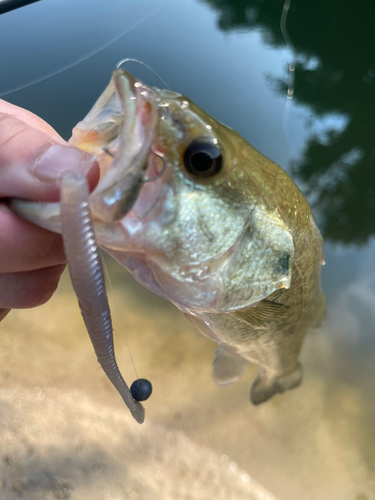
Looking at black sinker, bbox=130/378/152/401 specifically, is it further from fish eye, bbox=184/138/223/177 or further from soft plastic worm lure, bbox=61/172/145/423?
fish eye, bbox=184/138/223/177

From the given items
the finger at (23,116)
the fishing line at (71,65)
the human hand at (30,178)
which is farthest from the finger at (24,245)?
the fishing line at (71,65)

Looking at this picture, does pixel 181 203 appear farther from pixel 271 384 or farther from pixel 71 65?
pixel 71 65

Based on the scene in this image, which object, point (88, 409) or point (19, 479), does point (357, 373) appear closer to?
point (88, 409)

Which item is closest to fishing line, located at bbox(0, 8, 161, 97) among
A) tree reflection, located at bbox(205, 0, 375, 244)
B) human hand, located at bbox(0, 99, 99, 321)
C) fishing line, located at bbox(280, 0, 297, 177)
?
tree reflection, located at bbox(205, 0, 375, 244)

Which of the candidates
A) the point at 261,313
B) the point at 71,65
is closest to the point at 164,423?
→ the point at 261,313

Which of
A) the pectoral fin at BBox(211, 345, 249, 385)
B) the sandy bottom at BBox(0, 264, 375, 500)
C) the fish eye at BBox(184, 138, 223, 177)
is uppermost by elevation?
the fish eye at BBox(184, 138, 223, 177)

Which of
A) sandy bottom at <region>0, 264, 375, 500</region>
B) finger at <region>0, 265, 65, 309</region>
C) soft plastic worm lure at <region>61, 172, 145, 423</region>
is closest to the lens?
soft plastic worm lure at <region>61, 172, 145, 423</region>

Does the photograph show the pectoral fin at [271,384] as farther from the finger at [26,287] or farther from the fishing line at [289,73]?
the fishing line at [289,73]
